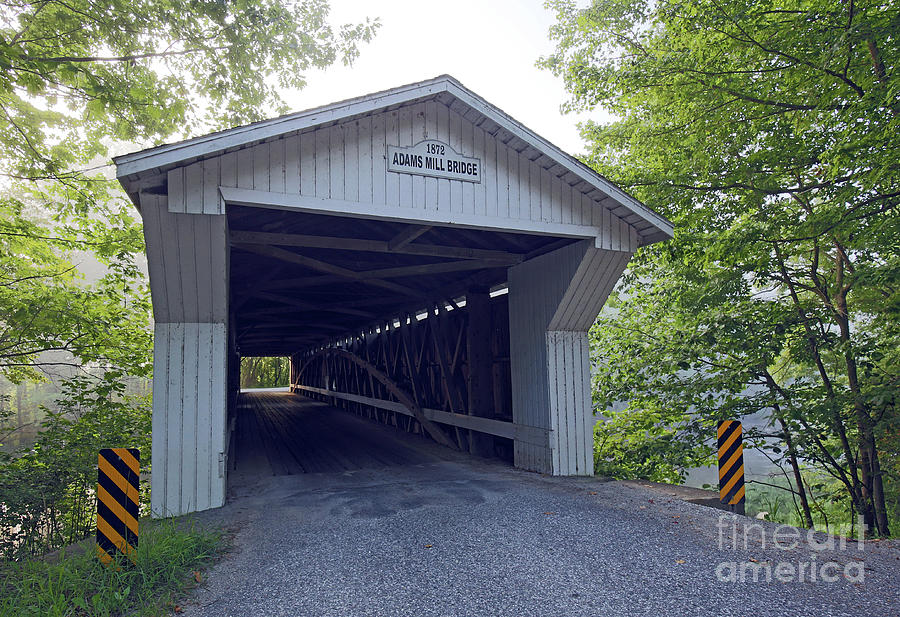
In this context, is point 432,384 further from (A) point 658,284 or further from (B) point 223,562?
(B) point 223,562

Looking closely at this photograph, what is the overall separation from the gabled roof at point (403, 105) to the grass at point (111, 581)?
2.89 m

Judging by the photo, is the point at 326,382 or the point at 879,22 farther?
the point at 326,382

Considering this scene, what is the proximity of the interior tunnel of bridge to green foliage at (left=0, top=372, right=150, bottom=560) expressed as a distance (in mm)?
2147

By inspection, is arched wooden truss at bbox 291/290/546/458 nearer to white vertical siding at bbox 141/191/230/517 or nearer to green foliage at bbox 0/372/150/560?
white vertical siding at bbox 141/191/230/517

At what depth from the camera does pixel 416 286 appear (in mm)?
10133

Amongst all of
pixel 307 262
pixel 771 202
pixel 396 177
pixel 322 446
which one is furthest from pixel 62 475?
pixel 771 202

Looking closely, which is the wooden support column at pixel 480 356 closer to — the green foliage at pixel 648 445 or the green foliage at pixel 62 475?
the green foliage at pixel 648 445

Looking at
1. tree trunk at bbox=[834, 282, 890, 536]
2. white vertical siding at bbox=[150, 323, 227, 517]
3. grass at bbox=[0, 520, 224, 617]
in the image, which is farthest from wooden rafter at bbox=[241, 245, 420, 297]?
tree trunk at bbox=[834, 282, 890, 536]

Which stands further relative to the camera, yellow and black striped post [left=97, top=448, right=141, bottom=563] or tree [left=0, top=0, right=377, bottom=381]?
tree [left=0, top=0, right=377, bottom=381]

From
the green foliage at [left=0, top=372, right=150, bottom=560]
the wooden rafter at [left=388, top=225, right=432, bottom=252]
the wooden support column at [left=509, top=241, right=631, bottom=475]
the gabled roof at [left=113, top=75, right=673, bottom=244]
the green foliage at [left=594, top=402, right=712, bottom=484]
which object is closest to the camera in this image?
the gabled roof at [left=113, top=75, right=673, bottom=244]

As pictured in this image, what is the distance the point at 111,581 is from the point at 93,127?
940 centimetres

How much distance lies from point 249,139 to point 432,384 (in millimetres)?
6671

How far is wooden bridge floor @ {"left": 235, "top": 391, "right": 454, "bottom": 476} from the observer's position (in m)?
7.98

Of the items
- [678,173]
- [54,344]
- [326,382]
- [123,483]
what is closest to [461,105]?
[678,173]
